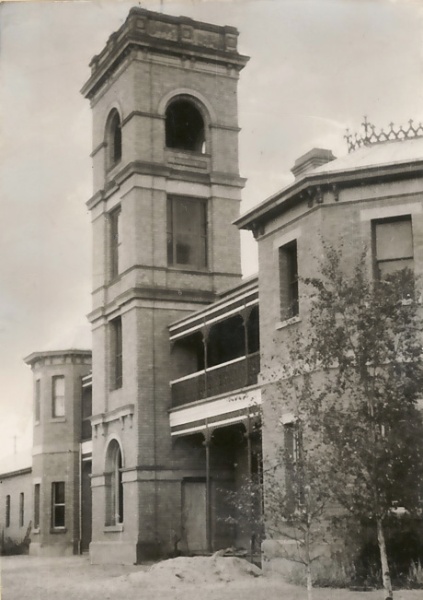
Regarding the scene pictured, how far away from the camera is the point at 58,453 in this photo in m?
36.9

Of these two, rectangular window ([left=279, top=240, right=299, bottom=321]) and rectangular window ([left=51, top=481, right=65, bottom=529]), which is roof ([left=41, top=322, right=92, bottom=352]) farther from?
rectangular window ([left=279, top=240, right=299, bottom=321])

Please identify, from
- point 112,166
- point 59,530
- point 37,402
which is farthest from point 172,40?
point 59,530

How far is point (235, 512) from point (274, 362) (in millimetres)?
7434

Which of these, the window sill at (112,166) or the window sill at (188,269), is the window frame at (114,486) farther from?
the window sill at (112,166)

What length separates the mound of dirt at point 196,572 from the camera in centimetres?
1978

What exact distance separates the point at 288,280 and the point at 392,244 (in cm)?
297

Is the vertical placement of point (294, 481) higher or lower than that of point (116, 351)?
lower

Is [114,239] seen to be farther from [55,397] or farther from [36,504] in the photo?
[36,504]

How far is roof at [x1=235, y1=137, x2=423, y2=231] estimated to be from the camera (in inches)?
749

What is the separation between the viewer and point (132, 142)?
28797mm

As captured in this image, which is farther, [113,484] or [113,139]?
[113,139]

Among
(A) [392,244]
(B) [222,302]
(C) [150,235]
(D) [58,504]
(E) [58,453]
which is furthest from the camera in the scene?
(E) [58,453]

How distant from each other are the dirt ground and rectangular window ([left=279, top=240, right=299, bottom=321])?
Answer: 561cm

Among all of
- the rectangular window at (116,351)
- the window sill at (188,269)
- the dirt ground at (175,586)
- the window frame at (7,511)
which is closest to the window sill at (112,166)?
the window sill at (188,269)
